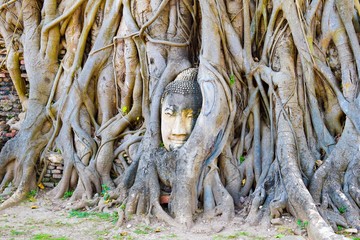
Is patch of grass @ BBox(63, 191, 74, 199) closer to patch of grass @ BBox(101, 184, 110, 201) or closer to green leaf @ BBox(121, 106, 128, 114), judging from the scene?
patch of grass @ BBox(101, 184, 110, 201)

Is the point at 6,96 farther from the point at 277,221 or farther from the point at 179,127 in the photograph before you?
the point at 277,221

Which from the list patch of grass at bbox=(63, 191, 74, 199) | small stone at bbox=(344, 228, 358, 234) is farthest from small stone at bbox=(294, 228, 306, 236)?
patch of grass at bbox=(63, 191, 74, 199)

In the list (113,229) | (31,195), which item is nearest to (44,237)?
(113,229)

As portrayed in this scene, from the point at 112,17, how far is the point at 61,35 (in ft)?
2.89

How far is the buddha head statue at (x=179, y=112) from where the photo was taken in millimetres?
3875

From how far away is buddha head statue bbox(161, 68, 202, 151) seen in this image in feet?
12.7

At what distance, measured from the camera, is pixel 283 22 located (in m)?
4.02

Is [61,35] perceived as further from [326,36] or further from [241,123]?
[326,36]

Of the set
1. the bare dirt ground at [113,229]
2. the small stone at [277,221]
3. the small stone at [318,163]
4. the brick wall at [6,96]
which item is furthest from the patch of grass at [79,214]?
the small stone at [318,163]

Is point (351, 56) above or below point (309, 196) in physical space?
above

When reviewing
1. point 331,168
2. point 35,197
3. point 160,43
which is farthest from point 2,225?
point 331,168

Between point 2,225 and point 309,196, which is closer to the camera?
point 309,196

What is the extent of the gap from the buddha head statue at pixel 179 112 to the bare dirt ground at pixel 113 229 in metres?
0.87

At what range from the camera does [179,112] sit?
12.8ft
